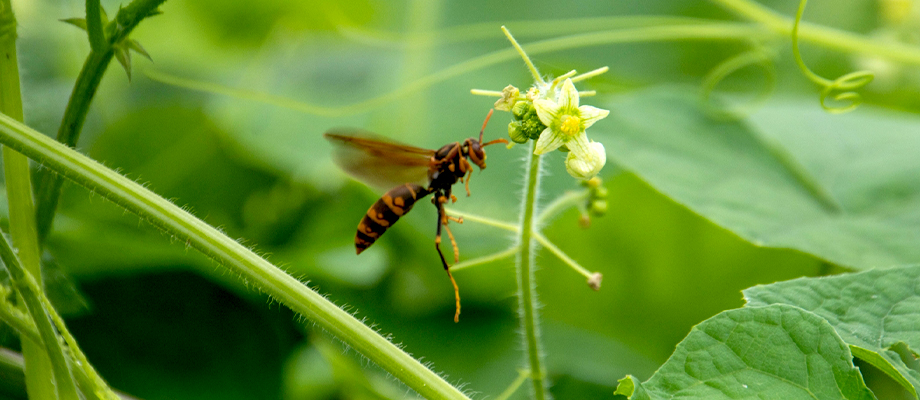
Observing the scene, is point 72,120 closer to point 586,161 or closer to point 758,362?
point 586,161

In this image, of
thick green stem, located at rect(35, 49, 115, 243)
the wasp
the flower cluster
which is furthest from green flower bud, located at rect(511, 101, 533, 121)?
thick green stem, located at rect(35, 49, 115, 243)

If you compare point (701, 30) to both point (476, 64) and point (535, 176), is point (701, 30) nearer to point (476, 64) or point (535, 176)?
point (476, 64)

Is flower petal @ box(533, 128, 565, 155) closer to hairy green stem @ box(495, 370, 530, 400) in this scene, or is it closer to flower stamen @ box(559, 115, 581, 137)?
flower stamen @ box(559, 115, 581, 137)

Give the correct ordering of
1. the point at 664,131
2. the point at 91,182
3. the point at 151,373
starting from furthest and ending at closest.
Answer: the point at 664,131, the point at 151,373, the point at 91,182

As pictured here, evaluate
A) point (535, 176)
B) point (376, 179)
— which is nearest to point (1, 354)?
point (376, 179)

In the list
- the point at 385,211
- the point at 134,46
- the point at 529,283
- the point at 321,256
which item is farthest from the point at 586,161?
the point at 321,256

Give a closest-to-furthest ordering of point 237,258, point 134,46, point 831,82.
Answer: point 237,258
point 134,46
point 831,82

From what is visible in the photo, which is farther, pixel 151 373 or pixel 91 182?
pixel 151 373
